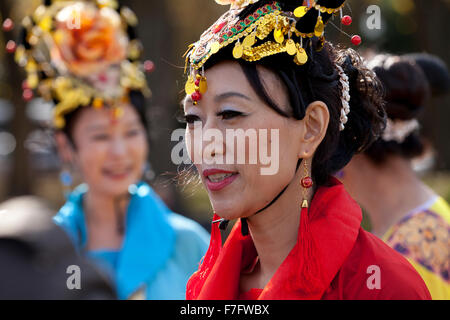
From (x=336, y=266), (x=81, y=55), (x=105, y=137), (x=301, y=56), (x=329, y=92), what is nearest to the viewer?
(x=336, y=266)

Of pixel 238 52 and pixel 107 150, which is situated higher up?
pixel 238 52

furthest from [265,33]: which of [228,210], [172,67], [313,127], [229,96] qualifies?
[172,67]

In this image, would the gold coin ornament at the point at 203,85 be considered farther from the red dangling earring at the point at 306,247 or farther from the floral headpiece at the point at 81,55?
the floral headpiece at the point at 81,55

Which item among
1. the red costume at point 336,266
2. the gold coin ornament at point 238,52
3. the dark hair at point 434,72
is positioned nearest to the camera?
the red costume at point 336,266

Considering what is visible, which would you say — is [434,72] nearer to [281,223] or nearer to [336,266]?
[281,223]

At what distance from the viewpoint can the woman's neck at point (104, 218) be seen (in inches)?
161

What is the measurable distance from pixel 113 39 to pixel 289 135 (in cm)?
257

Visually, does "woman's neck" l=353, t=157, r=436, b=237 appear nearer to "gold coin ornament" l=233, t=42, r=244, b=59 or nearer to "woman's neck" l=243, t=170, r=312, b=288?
"woman's neck" l=243, t=170, r=312, b=288

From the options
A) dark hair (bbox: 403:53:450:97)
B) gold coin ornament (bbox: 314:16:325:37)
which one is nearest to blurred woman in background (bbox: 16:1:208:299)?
dark hair (bbox: 403:53:450:97)

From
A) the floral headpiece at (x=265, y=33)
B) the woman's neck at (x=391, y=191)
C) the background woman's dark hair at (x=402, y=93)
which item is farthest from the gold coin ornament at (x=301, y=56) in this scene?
the woman's neck at (x=391, y=191)

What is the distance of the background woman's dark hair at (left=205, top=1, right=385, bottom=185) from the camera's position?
2.01 metres

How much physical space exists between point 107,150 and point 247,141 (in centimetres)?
228

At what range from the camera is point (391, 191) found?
11.8ft

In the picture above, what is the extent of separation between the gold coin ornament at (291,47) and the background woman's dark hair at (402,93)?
1567mm
